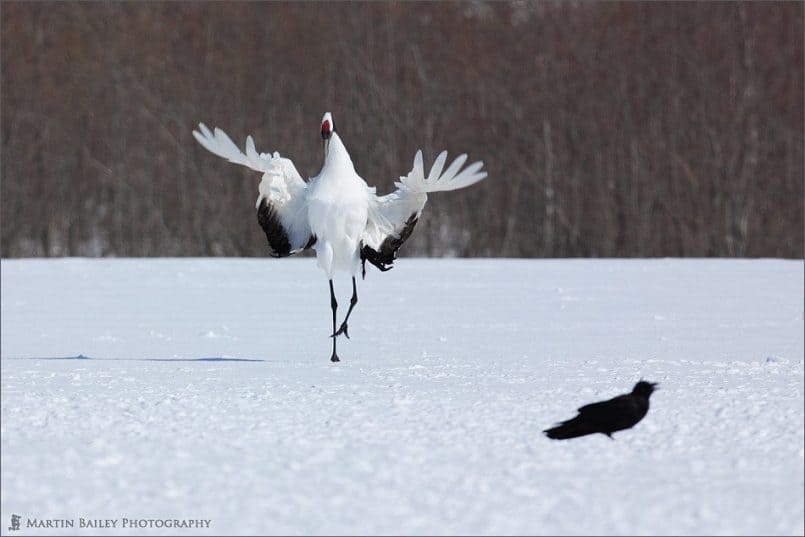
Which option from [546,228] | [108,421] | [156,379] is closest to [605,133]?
[546,228]

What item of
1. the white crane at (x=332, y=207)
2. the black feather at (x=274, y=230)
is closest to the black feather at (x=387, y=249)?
the white crane at (x=332, y=207)

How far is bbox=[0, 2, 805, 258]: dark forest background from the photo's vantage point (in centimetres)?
2544

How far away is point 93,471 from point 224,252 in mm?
20668

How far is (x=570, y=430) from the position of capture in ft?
20.9

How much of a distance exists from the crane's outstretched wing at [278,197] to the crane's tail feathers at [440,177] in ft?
2.69

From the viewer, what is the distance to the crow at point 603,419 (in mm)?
6316

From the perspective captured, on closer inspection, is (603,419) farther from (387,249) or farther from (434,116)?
(434,116)

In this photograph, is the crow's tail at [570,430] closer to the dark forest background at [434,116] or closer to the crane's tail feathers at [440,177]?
the crane's tail feathers at [440,177]

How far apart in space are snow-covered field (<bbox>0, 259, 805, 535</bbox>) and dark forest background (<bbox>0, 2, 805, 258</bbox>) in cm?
1215

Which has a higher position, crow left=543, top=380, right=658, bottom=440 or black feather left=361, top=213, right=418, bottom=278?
black feather left=361, top=213, right=418, bottom=278

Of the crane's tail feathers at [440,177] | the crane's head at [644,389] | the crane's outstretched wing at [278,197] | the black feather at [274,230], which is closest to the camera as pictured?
the crane's head at [644,389]

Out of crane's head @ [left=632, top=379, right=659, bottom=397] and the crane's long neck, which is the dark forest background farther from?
crane's head @ [left=632, top=379, right=659, bottom=397]

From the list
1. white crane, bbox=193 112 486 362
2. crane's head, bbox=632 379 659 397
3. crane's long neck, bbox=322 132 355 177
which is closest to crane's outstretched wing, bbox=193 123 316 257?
white crane, bbox=193 112 486 362

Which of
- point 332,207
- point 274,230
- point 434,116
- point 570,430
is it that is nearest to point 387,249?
point 332,207
